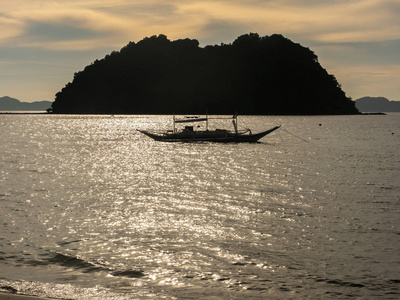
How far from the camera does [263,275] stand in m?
16.8

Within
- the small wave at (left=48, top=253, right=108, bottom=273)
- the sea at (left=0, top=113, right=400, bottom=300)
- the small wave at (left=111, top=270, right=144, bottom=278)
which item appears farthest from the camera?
the small wave at (left=48, top=253, right=108, bottom=273)

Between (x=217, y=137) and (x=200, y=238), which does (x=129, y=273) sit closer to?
(x=200, y=238)

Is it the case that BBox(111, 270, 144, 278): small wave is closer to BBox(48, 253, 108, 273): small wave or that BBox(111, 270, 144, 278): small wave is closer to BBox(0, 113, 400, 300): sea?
BBox(0, 113, 400, 300): sea

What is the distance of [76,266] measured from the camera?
57.5 feet

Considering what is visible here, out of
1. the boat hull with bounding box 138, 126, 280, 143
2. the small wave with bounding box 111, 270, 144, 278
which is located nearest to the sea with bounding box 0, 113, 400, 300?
the small wave with bounding box 111, 270, 144, 278

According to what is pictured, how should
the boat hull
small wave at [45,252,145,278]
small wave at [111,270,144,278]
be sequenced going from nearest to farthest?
1. small wave at [111,270,144,278]
2. small wave at [45,252,145,278]
3. the boat hull

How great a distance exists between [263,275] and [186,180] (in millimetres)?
27536

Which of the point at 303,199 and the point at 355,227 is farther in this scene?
the point at 303,199

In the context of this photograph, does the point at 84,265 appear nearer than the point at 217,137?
Yes

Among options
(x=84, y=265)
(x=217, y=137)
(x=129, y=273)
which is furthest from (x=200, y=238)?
(x=217, y=137)

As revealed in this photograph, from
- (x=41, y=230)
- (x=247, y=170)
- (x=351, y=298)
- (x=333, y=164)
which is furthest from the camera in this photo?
(x=333, y=164)

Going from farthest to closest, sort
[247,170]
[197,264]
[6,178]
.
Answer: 1. [247,170]
2. [6,178]
3. [197,264]

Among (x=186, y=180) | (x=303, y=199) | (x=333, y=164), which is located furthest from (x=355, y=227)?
(x=333, y=164)

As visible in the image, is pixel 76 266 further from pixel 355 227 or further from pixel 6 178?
pixel 6 178
